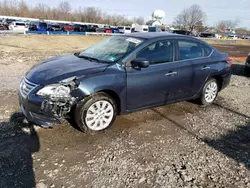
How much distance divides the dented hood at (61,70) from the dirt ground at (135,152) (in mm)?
925

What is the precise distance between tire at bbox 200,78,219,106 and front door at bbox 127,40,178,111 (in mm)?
1034

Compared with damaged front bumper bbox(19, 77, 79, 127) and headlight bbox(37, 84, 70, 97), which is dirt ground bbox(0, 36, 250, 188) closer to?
damaged front bumper bbox(19, 77, 79, 127)

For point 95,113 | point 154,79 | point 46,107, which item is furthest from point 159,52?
point 46,107

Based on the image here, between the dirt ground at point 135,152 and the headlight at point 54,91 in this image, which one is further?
the headlight at point 54,91

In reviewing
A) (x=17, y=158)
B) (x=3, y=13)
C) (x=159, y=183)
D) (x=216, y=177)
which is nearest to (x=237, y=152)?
(x=216, y=177)

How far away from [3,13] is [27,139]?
11189 cm

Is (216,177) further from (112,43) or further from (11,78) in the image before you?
(11,78)

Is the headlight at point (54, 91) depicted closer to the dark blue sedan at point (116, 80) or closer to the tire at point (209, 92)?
the dark blue sedan at point (116, 80)

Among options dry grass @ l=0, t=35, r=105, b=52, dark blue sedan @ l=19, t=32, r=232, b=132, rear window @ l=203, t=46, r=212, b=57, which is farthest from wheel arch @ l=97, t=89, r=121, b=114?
dry grass @ l=0, t=35, r=105, b=52

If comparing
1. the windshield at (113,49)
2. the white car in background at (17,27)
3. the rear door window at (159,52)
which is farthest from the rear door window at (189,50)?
the white car in background at (17,27)

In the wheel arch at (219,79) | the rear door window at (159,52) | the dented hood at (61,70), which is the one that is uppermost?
the rear door window at (159,52)

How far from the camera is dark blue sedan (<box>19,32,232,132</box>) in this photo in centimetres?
356

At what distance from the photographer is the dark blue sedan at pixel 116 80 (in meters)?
3.56

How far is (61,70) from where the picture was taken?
3793 mm
